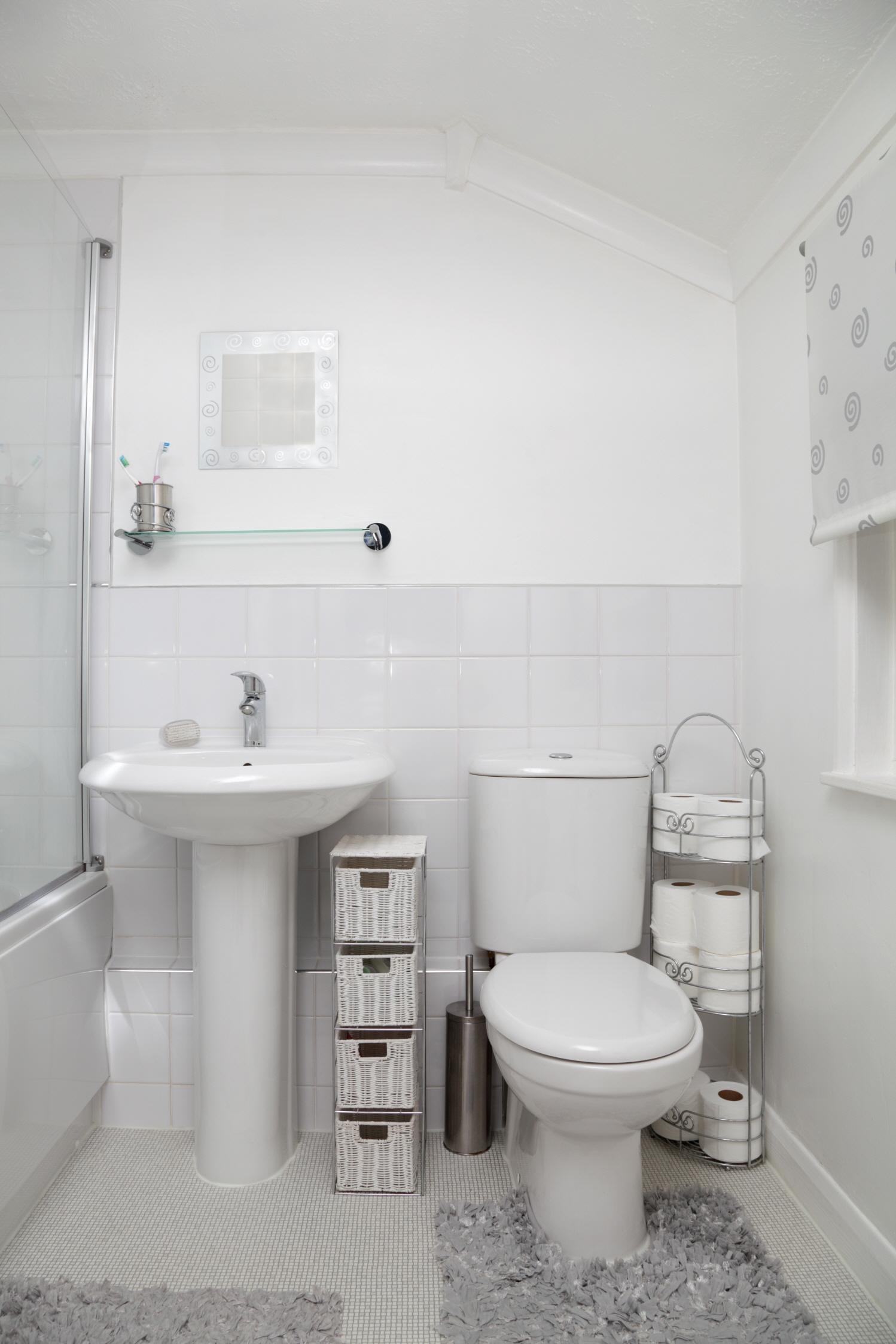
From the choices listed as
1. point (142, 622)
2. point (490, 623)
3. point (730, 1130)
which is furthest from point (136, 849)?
point (730, 1130)

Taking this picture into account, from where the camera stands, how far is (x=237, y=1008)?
1456mm

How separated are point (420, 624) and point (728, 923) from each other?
2.98ft

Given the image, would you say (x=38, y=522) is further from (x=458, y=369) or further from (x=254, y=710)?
(x=458, y=369)

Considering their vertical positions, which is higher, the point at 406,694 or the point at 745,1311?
the point at 406,694

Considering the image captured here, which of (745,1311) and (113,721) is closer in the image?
(745,1311)

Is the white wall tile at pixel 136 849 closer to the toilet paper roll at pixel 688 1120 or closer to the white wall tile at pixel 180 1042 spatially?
the white wall tile at pixel 180 1042

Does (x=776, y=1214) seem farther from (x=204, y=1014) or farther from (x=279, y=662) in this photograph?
(x=279, y=662)

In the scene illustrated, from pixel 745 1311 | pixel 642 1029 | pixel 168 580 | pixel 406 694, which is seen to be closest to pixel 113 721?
pixel 168 580

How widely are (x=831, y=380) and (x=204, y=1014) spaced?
1615mm

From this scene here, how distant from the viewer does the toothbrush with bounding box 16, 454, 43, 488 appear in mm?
1448

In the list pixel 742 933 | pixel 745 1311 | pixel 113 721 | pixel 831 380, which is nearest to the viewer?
pixel 745 1311

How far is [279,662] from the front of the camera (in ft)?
5.74

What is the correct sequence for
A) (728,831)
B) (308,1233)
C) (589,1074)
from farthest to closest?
(728,831) < (308,1233) < (589,1074)

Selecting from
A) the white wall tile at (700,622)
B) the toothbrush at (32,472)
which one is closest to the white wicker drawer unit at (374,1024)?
the white wall tile at (700,622)
